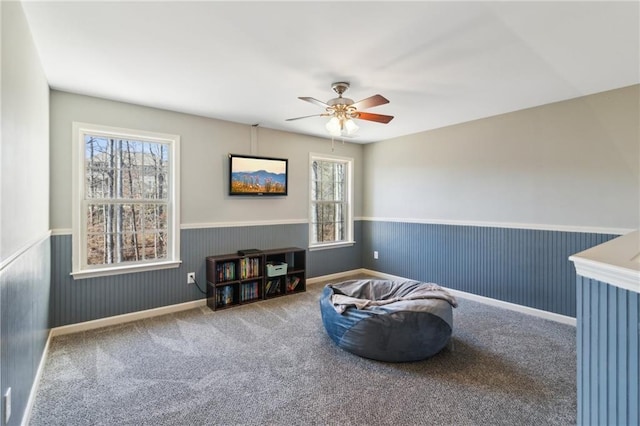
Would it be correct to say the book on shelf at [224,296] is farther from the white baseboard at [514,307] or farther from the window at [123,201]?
the white baseboard at [514,307]

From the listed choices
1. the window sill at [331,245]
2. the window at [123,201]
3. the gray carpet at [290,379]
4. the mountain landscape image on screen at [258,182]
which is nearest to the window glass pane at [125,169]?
the window at [123,201]

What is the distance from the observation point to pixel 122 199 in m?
3.48

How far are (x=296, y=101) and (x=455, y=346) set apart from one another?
2965 millimetres

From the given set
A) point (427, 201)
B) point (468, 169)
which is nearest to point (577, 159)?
point (468, 169)

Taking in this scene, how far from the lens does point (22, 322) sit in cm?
183

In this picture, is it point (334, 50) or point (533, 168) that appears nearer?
point (334, 50)

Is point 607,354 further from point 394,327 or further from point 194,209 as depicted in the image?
point 194,209

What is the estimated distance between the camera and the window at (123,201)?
322cm

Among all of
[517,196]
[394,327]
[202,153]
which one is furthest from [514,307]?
[202,153]

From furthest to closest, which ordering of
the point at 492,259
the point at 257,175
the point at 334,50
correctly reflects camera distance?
the point at 257,175
the point at 492,259
the point at 334,50

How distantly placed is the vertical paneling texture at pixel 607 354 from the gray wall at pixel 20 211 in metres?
2.49

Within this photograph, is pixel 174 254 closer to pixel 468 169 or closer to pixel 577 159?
pixel 468 169

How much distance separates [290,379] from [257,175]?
283cm

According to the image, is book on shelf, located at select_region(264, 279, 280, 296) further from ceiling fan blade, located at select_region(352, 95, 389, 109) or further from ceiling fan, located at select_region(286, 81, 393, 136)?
ceiling fan blade, located at select_region(352, 95, 389, 109)
